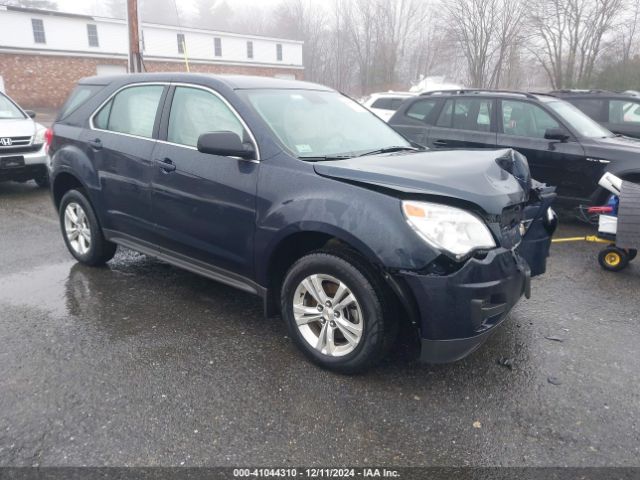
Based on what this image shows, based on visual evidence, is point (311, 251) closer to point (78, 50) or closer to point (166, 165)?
point (166, 165)

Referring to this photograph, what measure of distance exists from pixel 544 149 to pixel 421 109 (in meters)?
2.04

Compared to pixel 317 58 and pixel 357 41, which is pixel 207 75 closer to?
pixel 357 41

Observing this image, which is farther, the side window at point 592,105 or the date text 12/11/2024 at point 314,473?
the side window at point 592,105

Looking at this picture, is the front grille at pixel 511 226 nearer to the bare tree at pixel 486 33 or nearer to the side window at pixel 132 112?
the side window at pixel 132 112

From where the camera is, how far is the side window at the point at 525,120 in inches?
261

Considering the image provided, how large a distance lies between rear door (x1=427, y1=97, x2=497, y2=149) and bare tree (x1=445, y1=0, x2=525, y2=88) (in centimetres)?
2688

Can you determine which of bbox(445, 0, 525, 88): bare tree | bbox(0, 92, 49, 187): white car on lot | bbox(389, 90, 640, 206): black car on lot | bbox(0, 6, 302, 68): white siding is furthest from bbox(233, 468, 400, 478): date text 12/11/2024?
bbox(0, 6, 302, 68): white siding

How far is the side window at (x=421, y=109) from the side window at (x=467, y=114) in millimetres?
234

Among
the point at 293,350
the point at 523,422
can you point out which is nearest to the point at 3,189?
the point at 293,350

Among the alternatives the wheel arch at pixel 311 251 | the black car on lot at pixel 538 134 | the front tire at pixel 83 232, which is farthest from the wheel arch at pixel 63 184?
the black car on lot at pixel 538 134

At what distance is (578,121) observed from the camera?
671 centimetres

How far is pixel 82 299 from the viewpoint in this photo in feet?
13.2

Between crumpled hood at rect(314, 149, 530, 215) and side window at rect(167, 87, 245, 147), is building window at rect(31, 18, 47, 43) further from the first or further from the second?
crumpled hood at rect(314, 149, 530, 215)

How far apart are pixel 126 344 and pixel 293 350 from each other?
113cm
